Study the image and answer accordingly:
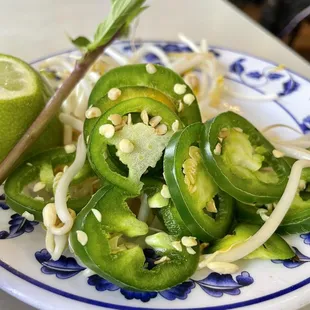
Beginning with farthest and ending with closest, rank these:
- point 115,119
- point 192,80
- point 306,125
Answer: point 192,80, point 306,125, point 115,119

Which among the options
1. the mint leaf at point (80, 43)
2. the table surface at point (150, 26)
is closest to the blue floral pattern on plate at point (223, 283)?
the mint leaf at point (80, 43)

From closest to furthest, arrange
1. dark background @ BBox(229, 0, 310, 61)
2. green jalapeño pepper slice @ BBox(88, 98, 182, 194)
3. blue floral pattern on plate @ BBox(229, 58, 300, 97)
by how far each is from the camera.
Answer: green jalapeño pepper slice @ BBox(88, 98, 182, 194), blue floral pattern on plate @ BBox(229, 58, 300, 97), dark background @ BBox(229, 0, 310, 61)

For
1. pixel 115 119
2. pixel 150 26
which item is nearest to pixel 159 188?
pixel 115 119

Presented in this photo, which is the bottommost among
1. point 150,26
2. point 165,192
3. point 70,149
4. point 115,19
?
point 150,26

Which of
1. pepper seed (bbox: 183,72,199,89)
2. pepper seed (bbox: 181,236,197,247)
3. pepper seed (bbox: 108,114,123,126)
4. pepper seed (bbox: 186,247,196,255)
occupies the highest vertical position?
pepper seed (bbox: 108,114,123,126)

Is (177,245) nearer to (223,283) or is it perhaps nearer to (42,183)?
(223,283)

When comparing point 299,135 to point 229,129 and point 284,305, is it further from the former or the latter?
point 284,305

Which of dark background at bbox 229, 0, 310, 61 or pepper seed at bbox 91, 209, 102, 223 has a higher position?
pepper seed at bbox 91, 209, 102, 223

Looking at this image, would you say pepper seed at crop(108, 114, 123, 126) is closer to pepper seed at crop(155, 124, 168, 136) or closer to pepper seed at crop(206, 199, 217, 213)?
pepper seed at crop(155, 124, 168, 136)

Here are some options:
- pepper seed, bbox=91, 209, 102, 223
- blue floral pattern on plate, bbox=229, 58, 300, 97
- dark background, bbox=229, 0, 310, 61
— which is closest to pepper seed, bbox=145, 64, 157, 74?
pepper seed, bbox=91, 209, 102, 223
